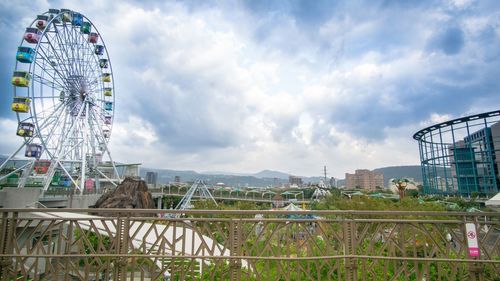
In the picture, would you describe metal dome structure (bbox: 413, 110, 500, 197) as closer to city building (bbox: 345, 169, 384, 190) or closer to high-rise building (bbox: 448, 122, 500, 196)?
high-rise building (bbox: 448, 122, 500, 196)

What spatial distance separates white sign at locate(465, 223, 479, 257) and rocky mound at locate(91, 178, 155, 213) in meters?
26.2

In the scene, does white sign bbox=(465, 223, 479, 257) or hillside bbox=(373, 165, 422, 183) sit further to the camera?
hillside bbox=(373, 165, 422, 183)

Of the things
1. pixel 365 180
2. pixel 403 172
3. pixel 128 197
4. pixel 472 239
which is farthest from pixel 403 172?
pixel 472 239

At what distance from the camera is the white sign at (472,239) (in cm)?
324

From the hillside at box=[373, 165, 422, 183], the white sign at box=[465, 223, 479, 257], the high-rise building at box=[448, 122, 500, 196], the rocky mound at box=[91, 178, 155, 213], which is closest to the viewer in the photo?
the white sign at box=[465, 223, 479, 257]

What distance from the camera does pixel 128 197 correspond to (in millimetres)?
26438

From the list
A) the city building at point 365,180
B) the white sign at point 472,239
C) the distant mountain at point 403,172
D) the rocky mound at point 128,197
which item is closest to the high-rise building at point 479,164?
the rocky mound at point 128,197

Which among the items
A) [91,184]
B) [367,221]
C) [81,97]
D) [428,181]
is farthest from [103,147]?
[428,181]

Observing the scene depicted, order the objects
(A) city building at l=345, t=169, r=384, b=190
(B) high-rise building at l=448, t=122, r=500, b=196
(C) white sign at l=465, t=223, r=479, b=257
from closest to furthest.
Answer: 1. (C) white sign at l=465, t=223, r=479, b=257
2. (B) high-rise building at l=448, t=122, r=500, b=196
3. (A) city building at l=345, t=169, r=384, b=190

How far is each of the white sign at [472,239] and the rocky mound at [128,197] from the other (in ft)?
86.1

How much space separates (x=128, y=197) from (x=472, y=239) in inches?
1073

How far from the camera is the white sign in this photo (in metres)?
3.24

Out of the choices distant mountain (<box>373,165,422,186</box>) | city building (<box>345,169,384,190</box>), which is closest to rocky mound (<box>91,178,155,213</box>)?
city building (<box>345,169,384,190</box>)

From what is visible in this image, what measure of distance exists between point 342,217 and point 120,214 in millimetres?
2703
